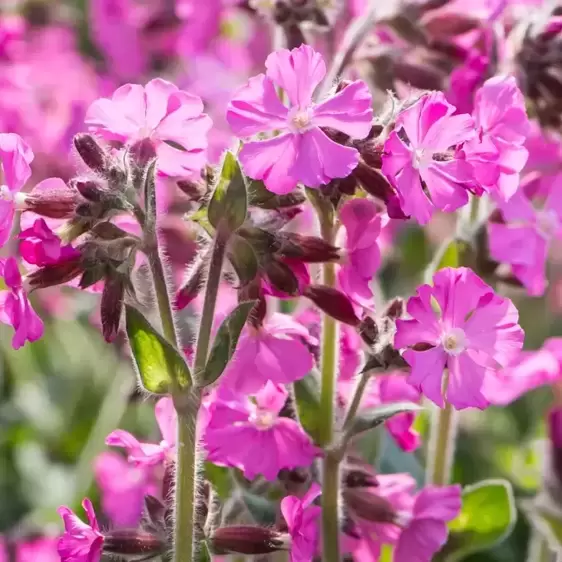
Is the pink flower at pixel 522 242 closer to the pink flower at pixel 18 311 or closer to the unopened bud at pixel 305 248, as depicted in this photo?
the unopened bud at pixel 305 248

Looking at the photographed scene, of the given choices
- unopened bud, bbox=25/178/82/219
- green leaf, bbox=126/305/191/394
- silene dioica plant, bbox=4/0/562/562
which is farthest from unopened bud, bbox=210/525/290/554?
unopened bud, bbox=25/178/82/219

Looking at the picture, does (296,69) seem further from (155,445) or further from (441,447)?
(441,447)

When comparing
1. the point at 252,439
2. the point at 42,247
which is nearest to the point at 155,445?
the point at 252,439

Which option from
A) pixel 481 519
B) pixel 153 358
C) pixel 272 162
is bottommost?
pixel 481 519

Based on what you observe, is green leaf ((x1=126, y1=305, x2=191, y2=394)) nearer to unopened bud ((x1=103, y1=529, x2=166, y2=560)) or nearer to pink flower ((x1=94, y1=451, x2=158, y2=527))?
unopened bud ((x1=103, y1=529, x2=166, y2=560))

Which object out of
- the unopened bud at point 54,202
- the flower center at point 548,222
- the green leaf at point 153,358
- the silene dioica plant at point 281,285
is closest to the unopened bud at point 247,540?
the silene dioica plant at point 281,285

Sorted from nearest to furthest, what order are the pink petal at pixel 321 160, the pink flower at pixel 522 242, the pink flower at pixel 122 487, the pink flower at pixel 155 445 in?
the pink petal at pixel 321 160
the pink flower at pixel 155 445
the pink flower at pixel 522 242
the pink flower at pixel 122 487

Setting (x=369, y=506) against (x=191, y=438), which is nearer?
(x=191, y=438)
